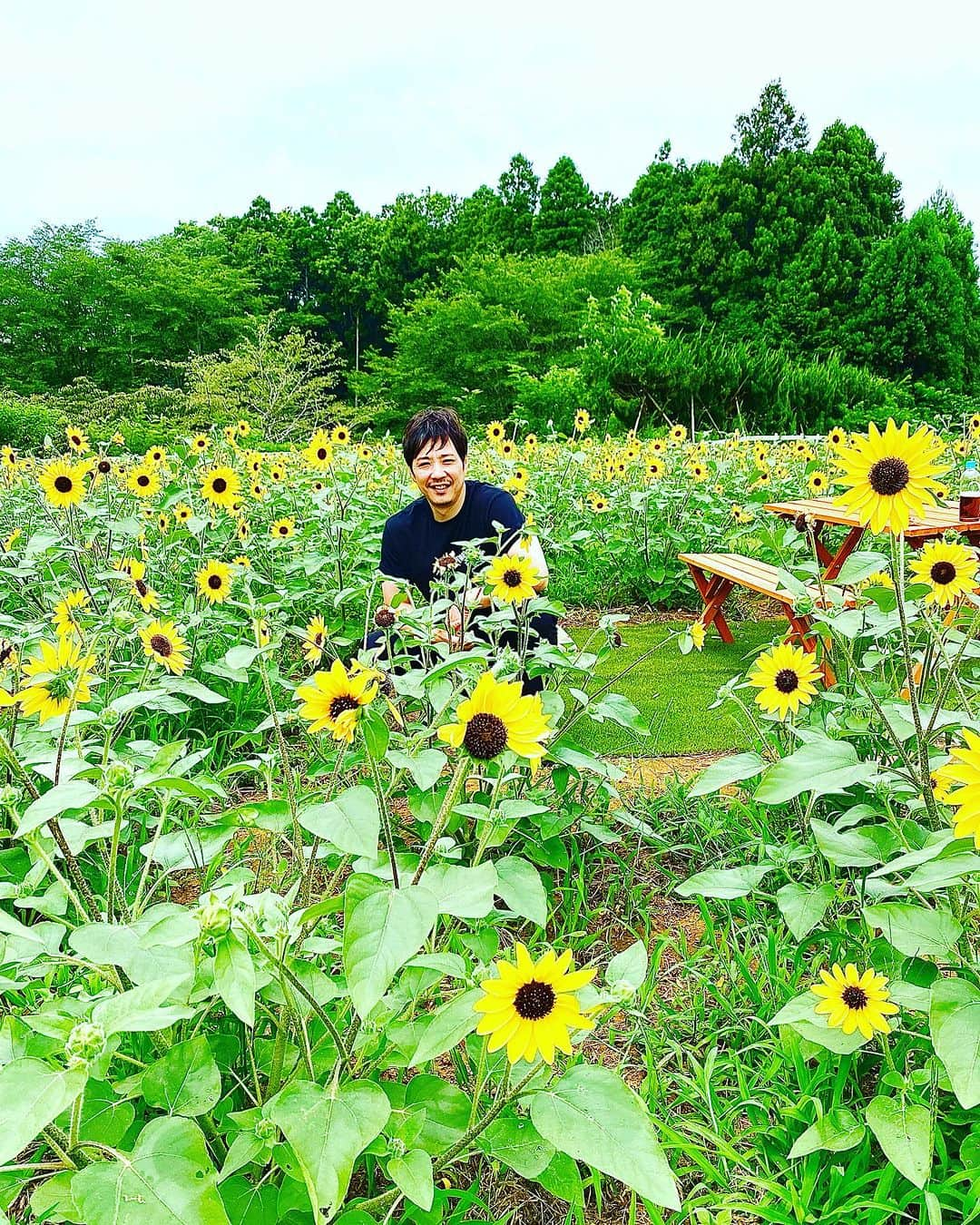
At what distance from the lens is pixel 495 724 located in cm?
120

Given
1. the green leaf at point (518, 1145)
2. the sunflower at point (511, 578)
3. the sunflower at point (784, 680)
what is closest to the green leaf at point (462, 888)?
the green leaf at point (518, 1145)

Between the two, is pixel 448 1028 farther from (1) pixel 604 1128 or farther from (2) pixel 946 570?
(2) pixel 946 570

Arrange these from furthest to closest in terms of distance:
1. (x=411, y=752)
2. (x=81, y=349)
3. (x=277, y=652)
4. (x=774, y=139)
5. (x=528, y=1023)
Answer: (x=774, y=139) < (x=81, y=349) < (x=277, y=652) < (x=411, y=752) < (x=528, y=1023)

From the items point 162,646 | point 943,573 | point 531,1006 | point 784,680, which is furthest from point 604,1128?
point 162,646

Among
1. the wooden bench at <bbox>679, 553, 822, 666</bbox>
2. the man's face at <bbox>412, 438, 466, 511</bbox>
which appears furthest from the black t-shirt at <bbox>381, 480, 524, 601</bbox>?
the wooden bench at <bbox>679, 553, 822, 666</bbox>

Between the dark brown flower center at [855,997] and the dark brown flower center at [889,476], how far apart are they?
807 millimetres

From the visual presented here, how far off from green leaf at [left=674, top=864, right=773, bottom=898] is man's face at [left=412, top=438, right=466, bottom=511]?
5.91 ft

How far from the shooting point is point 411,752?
149 cm

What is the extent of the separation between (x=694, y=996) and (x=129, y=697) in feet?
4.20

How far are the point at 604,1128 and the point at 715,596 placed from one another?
3.70 meters

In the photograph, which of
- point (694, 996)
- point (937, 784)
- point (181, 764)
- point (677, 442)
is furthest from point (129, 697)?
point (677, 442)

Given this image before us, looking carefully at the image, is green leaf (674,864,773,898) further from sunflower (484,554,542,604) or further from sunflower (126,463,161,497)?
sunflower (126,463,161,497)

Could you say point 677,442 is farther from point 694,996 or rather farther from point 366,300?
point 366,300

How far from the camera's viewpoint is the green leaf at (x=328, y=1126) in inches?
38.6
